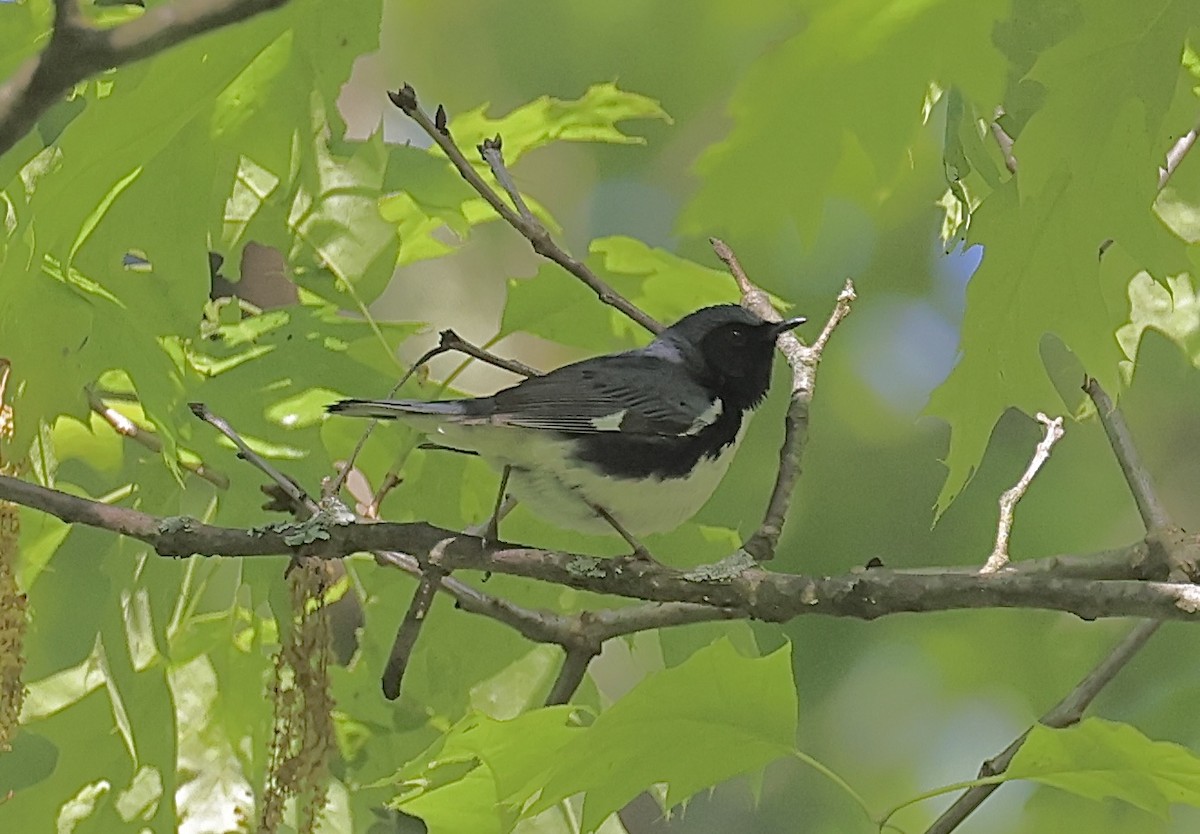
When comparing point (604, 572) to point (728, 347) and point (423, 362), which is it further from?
point (728, 347)

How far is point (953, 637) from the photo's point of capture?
1.39 m

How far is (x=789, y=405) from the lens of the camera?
846 mm

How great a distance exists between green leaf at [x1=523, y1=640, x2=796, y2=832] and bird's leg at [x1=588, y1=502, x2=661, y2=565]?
0.39 feet

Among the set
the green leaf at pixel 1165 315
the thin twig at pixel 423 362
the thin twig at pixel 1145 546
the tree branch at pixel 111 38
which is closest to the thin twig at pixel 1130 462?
the thin twig at pixel 1145 546

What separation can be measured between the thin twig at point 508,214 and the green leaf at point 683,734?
0.34 meters

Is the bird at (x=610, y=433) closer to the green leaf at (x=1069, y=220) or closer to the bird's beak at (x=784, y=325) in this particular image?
the bird's beak at (x=784, y=325)

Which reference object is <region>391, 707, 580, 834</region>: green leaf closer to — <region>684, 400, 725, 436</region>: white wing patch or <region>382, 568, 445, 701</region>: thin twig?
<region>382, 568, 445, 701</region>: thin twig

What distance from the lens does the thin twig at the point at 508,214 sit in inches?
28.1

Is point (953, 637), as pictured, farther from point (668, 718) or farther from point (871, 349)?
point (668, 718)

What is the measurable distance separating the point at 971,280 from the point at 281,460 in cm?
44

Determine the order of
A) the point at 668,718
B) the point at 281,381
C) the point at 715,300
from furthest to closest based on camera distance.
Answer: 1. the point at 715,300
2. the point at 281,381
3. the point at 668,718

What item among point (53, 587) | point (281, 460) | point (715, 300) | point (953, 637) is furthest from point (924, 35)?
point (953, 637)

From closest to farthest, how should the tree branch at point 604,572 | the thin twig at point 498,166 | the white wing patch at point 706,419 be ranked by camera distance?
the tree branch at point 604,572 < the thin twig at point 498,166 < the white wing patch at point 706,419

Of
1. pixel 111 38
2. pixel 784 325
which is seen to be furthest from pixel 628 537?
pixel 111 38
